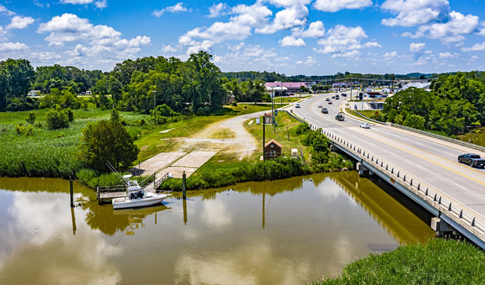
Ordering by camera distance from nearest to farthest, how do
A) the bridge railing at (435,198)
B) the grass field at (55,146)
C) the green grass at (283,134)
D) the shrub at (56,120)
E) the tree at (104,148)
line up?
the bridge railing at (435,198) < the tree at (104,148) < the grass field at (55,146) < the green grass at (283,134) < the shrub at (56,120)

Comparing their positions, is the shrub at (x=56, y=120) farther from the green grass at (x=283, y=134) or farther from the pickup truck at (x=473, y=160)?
the pickup truck at (x=473, y=160)

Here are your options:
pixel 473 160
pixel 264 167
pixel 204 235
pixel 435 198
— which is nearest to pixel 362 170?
pixel 473 160

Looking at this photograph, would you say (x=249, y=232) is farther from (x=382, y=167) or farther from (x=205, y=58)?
(x=205, y=58)

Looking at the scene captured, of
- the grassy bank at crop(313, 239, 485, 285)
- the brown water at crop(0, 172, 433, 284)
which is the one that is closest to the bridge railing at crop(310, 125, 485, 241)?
the grassy bank at crop(313, 239, 485, 285)

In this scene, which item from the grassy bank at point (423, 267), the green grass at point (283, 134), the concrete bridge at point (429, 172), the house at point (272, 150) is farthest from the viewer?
the green grass at point (283, 134)

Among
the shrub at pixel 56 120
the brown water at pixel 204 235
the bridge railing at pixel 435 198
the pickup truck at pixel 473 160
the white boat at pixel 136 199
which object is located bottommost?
the brown water at pixel 204 235

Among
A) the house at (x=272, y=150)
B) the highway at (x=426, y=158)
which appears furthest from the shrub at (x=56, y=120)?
the highway at (x=426, y=158)

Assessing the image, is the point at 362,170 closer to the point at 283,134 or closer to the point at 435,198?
the point at 435,198
